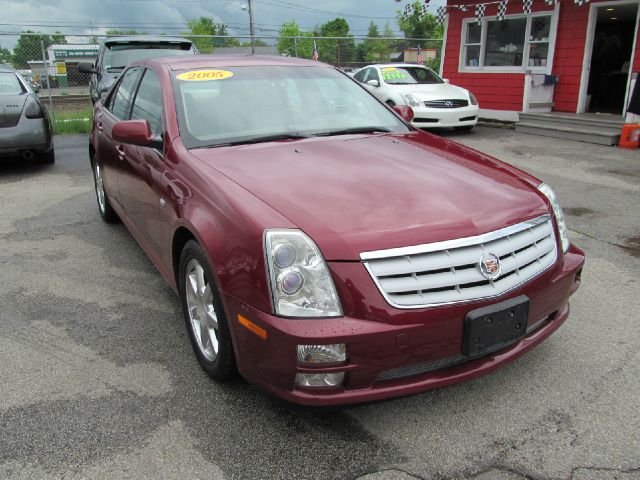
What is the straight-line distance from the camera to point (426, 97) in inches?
448

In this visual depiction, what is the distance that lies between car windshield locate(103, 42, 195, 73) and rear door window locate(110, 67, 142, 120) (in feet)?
17.6

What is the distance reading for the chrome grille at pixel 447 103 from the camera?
37.1 feet

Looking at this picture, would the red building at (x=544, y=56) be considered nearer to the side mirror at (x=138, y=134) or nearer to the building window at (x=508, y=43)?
the building window at (x=508, y=43)

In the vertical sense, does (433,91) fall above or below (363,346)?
above

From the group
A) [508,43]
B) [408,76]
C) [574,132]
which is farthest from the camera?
[508,43]

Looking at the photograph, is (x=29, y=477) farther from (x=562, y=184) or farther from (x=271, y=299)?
(x=562, y=184)

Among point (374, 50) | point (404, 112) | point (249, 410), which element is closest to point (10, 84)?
point (404, 112)

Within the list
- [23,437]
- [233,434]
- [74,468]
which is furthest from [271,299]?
[23,437]

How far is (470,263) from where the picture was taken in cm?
221

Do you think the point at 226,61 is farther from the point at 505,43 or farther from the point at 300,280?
the point at 505,43

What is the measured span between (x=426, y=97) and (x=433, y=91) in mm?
407

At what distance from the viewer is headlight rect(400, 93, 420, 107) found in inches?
445

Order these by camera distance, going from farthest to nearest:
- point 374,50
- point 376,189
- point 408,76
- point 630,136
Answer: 1. point 374,50
2. point 408,76
3. point 630,136
4. point 376,189

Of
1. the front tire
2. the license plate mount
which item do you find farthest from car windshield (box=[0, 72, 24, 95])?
the license plate mount
